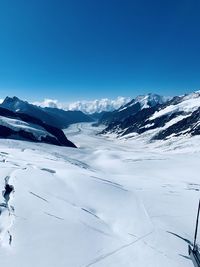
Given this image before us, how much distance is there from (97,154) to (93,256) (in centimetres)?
10416

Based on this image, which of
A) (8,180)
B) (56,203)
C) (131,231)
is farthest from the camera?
(8,180)

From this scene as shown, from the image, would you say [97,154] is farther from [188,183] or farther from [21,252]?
[21,252]

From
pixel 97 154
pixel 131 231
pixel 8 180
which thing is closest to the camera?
pixel 131 231

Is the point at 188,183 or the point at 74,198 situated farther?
the point at 188,183

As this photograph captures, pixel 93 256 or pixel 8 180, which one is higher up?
pixel 8 180

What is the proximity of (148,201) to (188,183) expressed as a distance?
93.9ft

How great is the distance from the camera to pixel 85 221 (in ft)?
124

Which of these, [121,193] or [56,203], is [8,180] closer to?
[56,203]

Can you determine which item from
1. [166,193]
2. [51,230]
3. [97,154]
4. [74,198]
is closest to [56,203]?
[74,198]

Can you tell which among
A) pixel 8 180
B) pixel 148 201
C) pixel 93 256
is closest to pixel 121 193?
pixel 148 201

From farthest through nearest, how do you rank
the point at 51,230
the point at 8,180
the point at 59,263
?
the point at 8,180
the point at 51,230
the point at 59,263

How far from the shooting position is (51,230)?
34438 mm

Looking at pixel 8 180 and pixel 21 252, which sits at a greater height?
pixel 8 180

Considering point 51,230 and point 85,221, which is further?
point 85,221
